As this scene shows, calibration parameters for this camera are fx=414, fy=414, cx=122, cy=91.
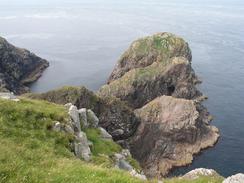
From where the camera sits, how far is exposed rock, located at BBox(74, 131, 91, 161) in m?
33.0

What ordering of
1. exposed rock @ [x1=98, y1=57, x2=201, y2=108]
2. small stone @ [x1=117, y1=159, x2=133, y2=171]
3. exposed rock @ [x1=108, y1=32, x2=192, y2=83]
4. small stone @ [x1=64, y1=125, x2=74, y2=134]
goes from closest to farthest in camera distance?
small stone @ [x1=64, y1=125, x2=74, y2=134], small stone @ [x1=117, y1=159, x2=133, y2=171], exposed rock @ [x1=98, y1=57, x2=201, y2=108], exposed rock @ [x1=108, y1=32, x2=192, y2=83]

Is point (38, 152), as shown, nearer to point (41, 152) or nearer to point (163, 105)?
point (41, 152)

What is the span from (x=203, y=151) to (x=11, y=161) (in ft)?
280

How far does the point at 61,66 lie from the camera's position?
604 ft

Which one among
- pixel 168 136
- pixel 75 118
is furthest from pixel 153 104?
pixel 75 118

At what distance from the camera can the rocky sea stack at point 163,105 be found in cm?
9725

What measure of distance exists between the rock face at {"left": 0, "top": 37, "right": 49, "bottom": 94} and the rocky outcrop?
53014 millimetres

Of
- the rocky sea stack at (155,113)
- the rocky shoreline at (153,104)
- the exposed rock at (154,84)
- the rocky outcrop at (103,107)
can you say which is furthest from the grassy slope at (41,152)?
the exposed rock at (154,84)

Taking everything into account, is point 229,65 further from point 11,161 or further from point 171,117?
point 11,161

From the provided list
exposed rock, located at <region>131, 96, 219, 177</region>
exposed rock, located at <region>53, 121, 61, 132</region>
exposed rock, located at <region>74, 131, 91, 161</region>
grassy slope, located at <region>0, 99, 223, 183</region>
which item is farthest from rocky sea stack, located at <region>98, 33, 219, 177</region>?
exposed rock, located at <region>53, 121, 61, 132</region>

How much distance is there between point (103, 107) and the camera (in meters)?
94.2

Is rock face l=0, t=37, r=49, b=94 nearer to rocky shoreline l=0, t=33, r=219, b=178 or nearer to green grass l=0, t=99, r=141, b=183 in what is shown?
rocky shoreline l=0, t=33, r=219, b=178

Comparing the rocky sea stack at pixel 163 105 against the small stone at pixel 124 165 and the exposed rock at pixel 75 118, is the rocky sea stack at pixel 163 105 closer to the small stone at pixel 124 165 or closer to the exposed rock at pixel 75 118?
the small stone at pixel 124 165

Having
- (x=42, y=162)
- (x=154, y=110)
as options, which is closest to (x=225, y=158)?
(x=154, y=110)
